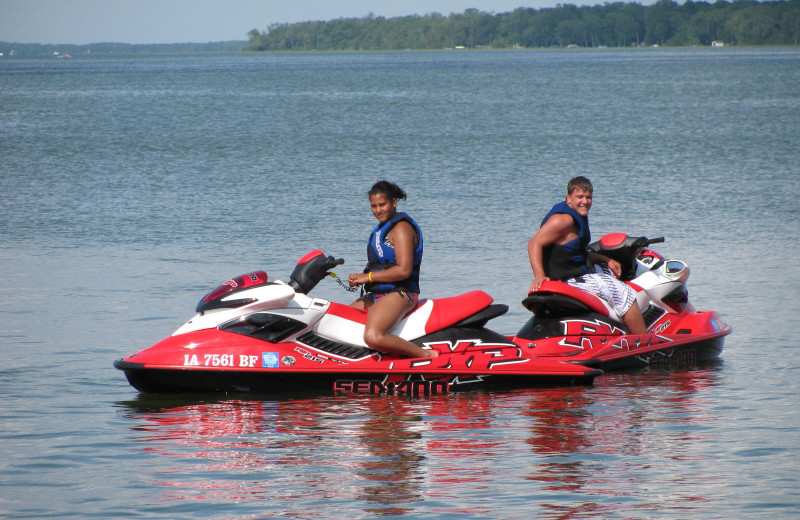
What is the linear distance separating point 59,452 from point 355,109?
4958 cm

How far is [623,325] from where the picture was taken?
896 centimetres

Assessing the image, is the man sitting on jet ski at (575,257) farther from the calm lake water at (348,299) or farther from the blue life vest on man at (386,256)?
the blue life vest on man at (386,256)

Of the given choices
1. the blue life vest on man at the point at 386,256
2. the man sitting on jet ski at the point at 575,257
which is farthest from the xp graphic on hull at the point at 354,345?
the blue life vest on man at the point at 386,256

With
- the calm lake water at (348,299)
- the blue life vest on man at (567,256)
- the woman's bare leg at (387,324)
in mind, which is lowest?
the calm lake water at (348,299)

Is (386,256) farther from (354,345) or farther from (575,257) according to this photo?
(575,257)

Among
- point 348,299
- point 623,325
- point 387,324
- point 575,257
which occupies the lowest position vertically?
point 348,299

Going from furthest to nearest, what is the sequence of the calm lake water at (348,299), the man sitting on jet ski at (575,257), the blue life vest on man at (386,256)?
the man sitting on jet ski at (575,257)
the blue life vest on man at (386,256)
the calm lake water at (348,299)

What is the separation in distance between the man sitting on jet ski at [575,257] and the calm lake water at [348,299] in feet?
1.95

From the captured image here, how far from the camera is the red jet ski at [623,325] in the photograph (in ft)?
28.2

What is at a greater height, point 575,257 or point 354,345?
point 575,257

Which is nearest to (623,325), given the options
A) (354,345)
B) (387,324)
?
(387,324)

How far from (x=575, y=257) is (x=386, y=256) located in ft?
5.43

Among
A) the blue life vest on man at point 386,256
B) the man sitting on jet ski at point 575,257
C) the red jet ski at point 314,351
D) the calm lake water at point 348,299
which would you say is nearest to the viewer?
the calm lake water at point 348,299

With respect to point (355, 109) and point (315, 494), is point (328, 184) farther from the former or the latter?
point (355, 109)
